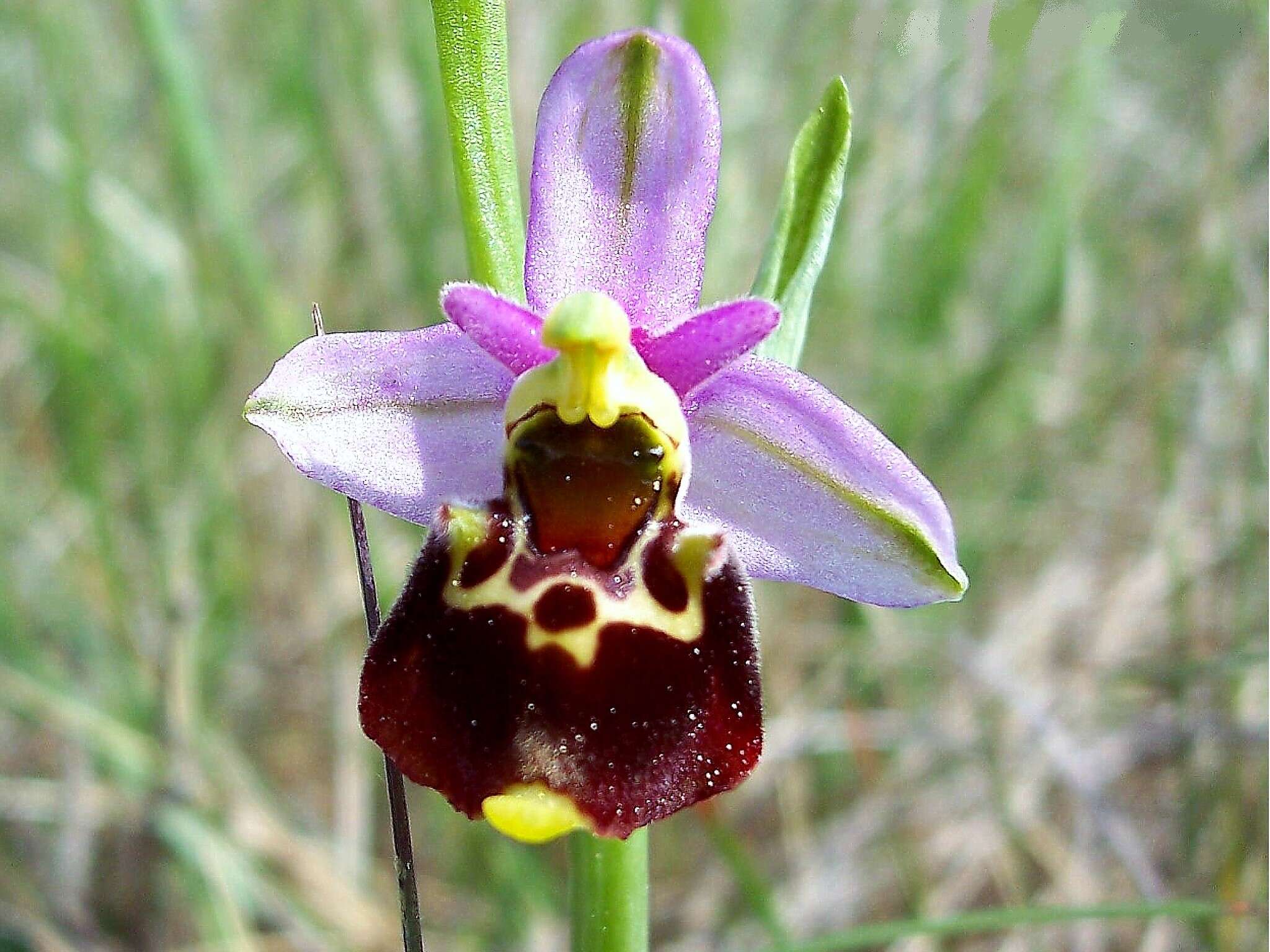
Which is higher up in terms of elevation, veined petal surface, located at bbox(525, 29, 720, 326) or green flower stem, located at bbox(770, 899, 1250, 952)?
veined petal surface, located at bbox(525, 29, 720, 326)

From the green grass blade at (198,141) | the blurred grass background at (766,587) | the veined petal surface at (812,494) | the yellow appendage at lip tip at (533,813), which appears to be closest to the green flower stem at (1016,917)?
the blurred grass background at (766,587)

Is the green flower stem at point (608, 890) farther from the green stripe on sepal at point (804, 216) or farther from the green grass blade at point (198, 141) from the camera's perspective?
the green grass blade at point (198, 141)

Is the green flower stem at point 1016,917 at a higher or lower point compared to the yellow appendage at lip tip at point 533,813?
lower

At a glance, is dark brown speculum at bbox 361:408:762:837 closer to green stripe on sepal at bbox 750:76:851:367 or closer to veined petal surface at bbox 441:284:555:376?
veined petal surface at bbox 441:284:555:376

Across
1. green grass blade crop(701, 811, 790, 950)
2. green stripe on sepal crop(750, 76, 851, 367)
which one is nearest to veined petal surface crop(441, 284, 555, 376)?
green stripe on sepal crop(750, 76, 851, 367)

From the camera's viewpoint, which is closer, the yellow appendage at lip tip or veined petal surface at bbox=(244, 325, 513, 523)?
the yellow appendage at lip tip

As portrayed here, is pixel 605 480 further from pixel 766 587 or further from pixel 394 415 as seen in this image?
pixel 766 587

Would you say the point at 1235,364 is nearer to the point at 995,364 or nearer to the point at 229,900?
the point at 995,364
